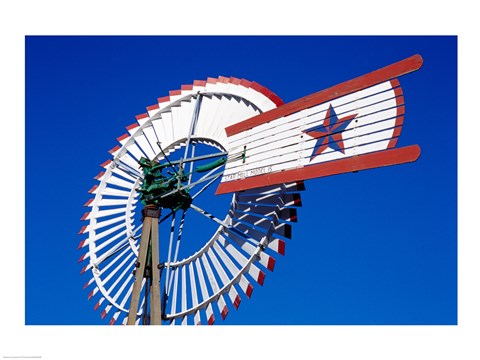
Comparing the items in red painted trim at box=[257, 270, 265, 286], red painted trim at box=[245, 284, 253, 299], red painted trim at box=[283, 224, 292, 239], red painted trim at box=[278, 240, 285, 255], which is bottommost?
red painted trim at box=[245, 284, 253, 299]

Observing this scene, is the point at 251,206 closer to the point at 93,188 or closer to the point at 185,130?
the point at 185,130

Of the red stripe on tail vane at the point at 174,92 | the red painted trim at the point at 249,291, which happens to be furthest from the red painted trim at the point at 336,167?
the red stripe on tail vane at the point at 174,92

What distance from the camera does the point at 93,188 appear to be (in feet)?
50.6

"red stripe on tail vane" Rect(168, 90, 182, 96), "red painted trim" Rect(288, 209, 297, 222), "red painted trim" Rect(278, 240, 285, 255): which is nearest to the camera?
"red painted trim" Rect(278, 240, 285, 255)

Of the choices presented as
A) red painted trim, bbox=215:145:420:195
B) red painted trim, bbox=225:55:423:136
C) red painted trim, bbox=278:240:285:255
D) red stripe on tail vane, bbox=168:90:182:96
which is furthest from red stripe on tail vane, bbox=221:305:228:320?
red stripe on tail vane, bbox=168:90:182:96

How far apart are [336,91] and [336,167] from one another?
46.2 inches

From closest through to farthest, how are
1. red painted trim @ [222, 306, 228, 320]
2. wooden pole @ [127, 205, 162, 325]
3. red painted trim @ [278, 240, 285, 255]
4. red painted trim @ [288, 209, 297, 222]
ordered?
red painted trim @ [278, 240, 285, 255] < red painted trim @ [288, 209, 297, 222] < red painted trim @ [222, 306, 228, 320] < wooden pole @ [127, 205, 162, 325]

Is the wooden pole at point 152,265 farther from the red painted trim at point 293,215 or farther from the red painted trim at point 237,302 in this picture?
the red painted trim at point 293,215

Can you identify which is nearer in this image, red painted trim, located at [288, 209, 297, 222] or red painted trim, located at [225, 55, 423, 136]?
red painted trim, located at [225, 55, 423, 136]

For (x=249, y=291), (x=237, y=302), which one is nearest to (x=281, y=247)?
(x=249, y=291)

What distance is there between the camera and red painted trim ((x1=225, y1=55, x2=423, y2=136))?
9.87m

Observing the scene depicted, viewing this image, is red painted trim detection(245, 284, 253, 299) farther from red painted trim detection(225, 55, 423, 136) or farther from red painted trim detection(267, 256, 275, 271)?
red painted trim detection(225, 55, 423, 136)

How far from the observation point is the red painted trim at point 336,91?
987cm

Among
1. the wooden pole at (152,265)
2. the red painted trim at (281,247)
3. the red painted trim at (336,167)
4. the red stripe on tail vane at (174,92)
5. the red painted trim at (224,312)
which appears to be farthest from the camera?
the red stripe on tail vane at (174,92)
